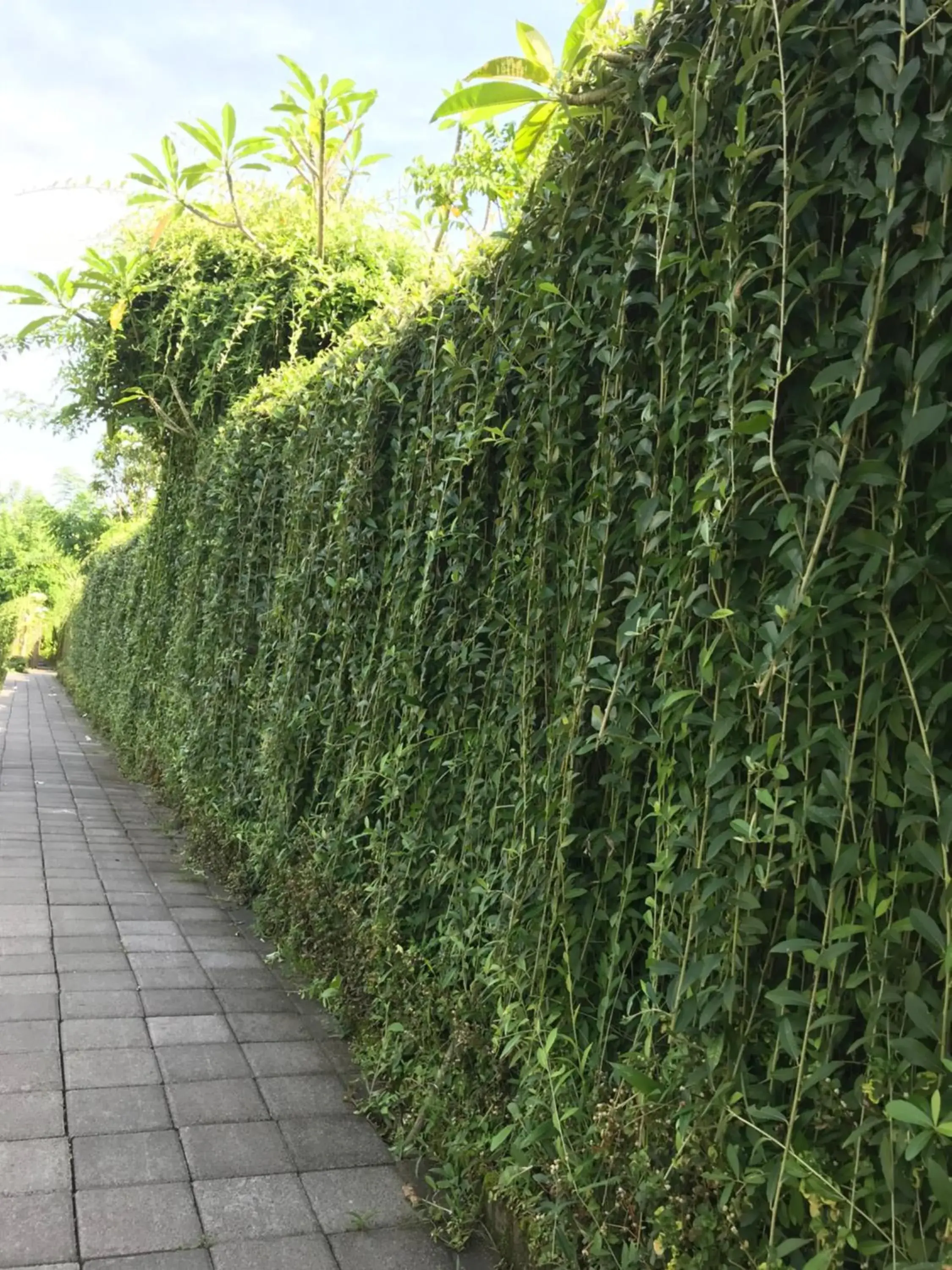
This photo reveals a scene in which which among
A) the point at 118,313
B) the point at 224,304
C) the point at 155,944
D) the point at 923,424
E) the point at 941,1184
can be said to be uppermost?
the point at 224,304

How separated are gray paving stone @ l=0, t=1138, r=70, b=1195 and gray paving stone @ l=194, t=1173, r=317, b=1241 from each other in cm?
34

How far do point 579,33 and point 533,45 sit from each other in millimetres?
106

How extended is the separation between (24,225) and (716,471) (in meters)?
7.10

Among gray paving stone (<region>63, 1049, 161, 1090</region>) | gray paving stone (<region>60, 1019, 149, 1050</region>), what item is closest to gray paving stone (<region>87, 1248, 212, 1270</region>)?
gray paving stone (<region>63, 1049, 161, 1090</region>)

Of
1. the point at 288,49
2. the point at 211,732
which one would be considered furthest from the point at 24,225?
the point at 211,732

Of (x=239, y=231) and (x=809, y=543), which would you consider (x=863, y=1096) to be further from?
(x=239, y=231)

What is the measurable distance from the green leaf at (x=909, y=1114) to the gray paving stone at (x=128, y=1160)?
189 cm

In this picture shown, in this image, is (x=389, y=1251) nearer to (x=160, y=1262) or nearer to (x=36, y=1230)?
(x=160, y=1262)

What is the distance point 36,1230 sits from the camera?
6.75 ft

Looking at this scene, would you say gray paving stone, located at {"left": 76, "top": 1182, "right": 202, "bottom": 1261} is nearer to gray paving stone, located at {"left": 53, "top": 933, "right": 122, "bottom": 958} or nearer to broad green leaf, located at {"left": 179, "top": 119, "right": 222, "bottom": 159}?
gray paving stone, located at {"left": 53, "top": 933, "right": 122, "bottom": 958}

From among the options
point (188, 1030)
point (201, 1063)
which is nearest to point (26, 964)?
point (188, 1030)

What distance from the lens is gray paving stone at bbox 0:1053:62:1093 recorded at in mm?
2691

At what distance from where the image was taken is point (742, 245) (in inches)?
62.0

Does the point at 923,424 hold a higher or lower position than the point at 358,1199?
higher
